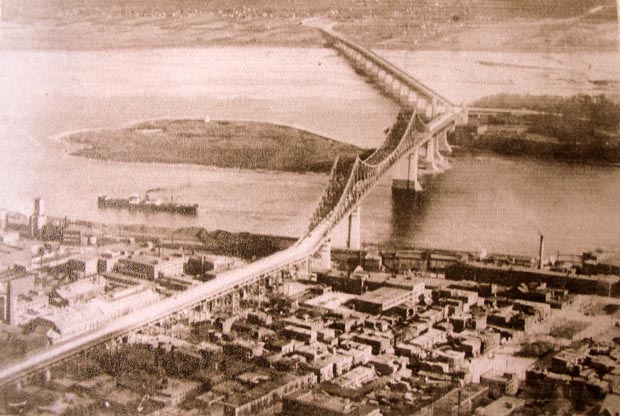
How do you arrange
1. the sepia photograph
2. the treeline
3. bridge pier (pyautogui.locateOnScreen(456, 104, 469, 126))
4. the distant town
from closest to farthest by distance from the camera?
1. the distant town
2. the sepia photograph
3. the treeline
4. bridge pier (pyautogui.locateOnScreen(456, 104, 469, 126))

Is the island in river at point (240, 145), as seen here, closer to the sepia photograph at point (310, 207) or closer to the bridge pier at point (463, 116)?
the sepia photograph at point (310, 207)

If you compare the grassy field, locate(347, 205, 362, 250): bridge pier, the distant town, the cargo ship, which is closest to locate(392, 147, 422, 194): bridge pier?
locate(347, 205, 362, 250): bridge pier

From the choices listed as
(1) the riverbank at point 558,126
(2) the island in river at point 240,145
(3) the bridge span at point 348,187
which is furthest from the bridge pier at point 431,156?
(2) the island in river at point 240,145

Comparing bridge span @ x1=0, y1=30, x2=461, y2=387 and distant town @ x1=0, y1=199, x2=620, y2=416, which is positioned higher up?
bridge span @ x1=0, y1=30, x2=461, y2=387

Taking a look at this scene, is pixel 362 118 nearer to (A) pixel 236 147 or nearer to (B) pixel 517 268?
(A) pixel 236 147

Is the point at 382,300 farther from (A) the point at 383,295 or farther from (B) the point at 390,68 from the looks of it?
(B) the point at 390,68

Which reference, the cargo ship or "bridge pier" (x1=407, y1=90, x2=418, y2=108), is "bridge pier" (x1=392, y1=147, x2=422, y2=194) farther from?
the cargo ship
